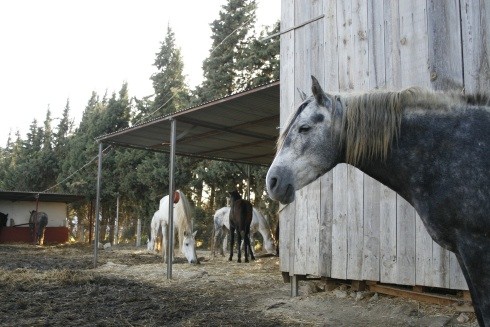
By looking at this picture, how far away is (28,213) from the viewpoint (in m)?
22.2

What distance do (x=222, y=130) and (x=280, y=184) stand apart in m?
6.69

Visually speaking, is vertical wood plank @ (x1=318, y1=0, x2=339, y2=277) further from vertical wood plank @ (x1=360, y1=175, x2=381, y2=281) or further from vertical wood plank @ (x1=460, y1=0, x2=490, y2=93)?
vertical wood plank @ (x1=460, y1=0, x2=490, y2=93)

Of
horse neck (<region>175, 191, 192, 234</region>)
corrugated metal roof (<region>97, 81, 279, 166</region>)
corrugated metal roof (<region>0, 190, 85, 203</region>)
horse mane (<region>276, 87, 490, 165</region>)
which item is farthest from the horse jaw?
corrugated metal roof (<region>0, 190, 85, 203</region>)

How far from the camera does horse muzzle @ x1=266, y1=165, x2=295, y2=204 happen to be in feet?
8.05

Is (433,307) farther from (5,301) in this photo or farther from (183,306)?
(5,301)

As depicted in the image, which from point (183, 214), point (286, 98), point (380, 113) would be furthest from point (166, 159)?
point (380, 113)

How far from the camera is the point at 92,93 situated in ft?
139

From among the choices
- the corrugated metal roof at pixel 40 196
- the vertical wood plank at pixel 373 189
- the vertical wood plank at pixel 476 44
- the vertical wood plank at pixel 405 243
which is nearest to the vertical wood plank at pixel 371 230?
the vertical wood plank at pixel 373 189

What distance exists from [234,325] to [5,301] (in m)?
3.02

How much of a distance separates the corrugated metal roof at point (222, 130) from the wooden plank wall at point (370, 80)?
3.41ft

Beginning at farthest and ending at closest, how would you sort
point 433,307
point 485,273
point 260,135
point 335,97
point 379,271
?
point 260,135 < point 379,271 < point 433,307 < point 335,97 < point 485,273

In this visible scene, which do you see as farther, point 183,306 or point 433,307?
point 183,306

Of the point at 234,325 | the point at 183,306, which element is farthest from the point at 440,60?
the point at 183,306

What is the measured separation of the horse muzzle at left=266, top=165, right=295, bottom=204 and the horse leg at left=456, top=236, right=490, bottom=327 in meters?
0.90
